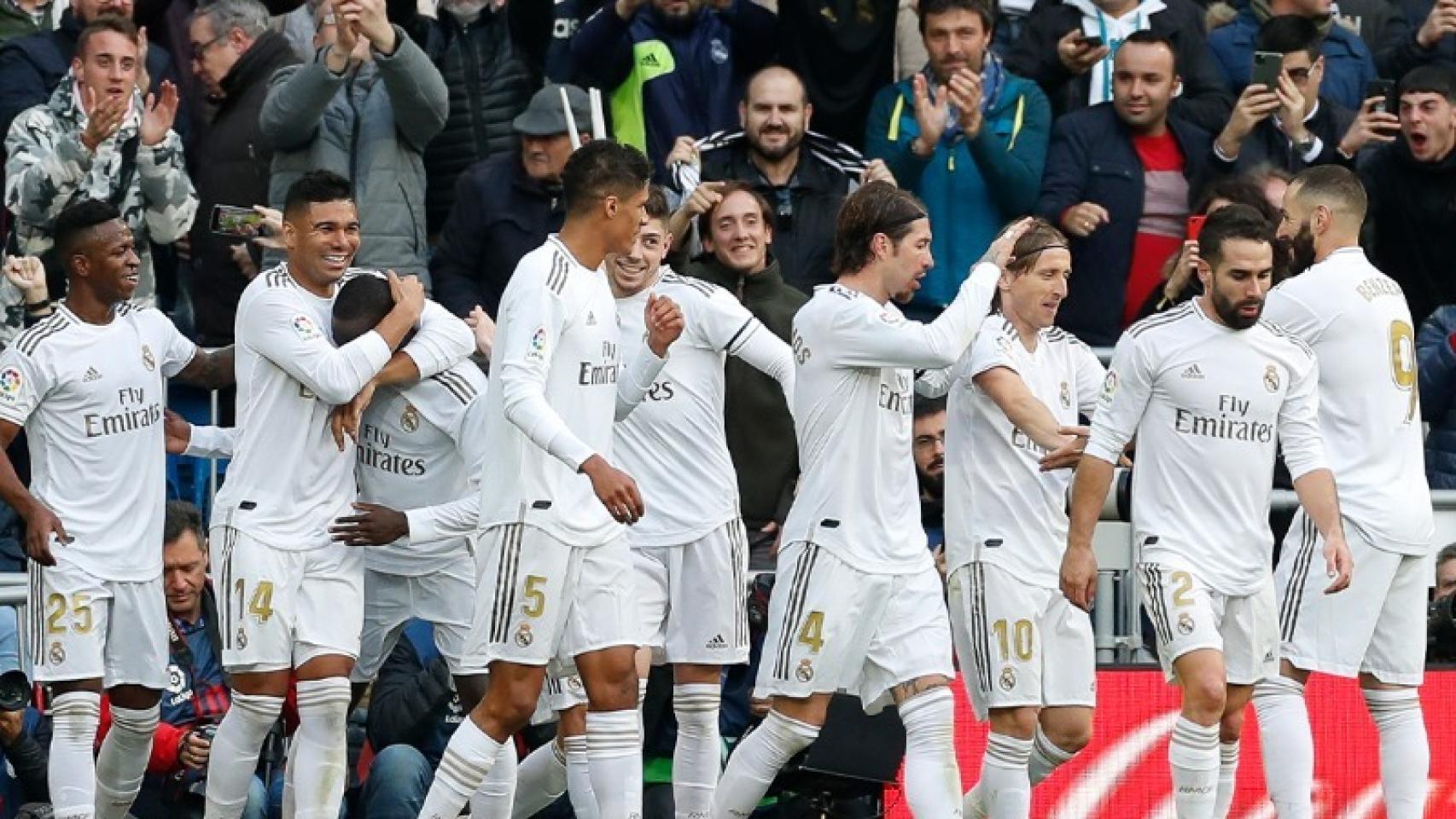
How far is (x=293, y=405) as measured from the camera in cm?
1161

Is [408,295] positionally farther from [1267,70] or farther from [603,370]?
[1267,70]

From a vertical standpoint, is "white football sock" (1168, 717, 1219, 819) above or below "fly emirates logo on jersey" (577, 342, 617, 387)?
below

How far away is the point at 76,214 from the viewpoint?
12227 mm

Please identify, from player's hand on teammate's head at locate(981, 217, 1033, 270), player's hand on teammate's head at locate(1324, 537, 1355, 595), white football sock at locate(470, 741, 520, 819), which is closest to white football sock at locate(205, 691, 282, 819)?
white football sock at locate(470, 741, 520, 819)

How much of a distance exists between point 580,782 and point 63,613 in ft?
7.49

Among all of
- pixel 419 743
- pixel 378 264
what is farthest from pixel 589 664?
pixel 378 264

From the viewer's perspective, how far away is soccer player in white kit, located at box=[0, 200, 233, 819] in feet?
39.0

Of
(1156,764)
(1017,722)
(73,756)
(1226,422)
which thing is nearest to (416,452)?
(73,756)

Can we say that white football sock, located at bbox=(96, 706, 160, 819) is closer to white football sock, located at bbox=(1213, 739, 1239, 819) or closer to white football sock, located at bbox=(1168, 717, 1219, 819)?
white football sock, located at bbox=(1168, 717, 1219, 819)

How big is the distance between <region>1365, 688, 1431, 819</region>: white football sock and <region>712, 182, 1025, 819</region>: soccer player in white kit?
6.58ft

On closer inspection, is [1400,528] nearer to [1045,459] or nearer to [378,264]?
[1045,459]

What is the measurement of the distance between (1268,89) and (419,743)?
5.75 m

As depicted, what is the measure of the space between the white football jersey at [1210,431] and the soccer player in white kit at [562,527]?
6.71 feet

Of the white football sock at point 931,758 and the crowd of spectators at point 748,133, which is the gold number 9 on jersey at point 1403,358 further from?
the white football sock at point 931,758
